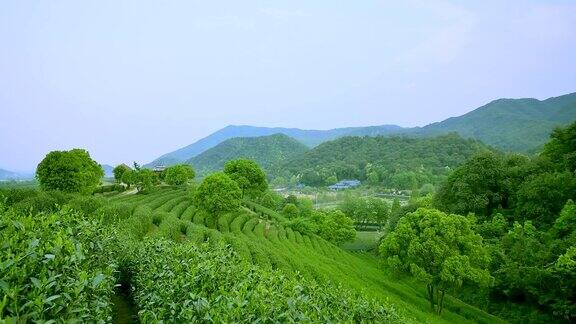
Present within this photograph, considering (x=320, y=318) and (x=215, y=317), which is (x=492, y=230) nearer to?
(x=320, y=318)

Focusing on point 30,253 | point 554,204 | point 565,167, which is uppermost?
point 30,253

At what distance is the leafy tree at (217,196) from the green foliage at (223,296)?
1139 inches

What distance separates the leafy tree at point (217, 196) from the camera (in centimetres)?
4325

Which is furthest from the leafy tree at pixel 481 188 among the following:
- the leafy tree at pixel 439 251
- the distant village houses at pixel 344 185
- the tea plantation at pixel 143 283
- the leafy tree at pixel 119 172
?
the distant village houses at pixel 344 185

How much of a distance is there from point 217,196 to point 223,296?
3586 centimetres

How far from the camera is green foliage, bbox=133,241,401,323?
700 cm

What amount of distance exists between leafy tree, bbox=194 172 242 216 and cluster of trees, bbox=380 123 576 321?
20598mm

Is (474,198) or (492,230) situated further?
(474,198)

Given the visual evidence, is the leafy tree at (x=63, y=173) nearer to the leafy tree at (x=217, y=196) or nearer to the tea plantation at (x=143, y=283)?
the leafy tree at (x=217, y=196)

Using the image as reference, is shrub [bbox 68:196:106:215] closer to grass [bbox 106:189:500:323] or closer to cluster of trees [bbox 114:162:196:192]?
grass [bbox 106:189:500:323]

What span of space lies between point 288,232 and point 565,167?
3192cm

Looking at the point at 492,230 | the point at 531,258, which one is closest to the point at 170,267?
the point at 531,258

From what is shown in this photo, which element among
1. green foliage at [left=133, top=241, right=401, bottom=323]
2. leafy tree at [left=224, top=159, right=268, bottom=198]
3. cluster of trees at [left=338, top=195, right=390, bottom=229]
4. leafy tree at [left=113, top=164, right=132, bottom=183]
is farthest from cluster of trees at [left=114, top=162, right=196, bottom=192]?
green foliage at [left=133, top=241, right=401, bottom=323]

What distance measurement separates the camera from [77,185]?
166 ft
